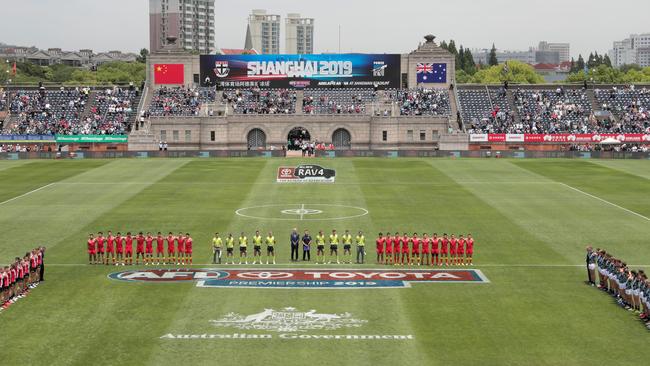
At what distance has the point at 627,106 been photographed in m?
118

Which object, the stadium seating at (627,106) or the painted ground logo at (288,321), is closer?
the painted ground logo at (288,321)

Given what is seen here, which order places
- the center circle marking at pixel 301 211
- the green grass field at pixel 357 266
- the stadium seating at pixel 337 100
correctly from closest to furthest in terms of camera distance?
the green grass field at pixel 357 266, the center circle marking at pixel 301 211, the stadium seating at pixel 337 100

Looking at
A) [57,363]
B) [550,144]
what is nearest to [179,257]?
[57,363]

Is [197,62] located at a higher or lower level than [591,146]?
higher

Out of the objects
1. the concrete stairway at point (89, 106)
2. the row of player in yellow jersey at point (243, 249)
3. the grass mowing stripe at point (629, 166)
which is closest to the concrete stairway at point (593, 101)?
the grass mowing stripe at point (629, 166)

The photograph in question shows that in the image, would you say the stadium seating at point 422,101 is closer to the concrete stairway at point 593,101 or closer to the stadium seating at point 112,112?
the concrete stairway at point 593,101

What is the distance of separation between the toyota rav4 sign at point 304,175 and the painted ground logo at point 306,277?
34.7 meters

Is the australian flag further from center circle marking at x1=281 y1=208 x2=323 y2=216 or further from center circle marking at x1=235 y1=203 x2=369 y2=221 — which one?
center circle marking at x1=281 y1=208 x2=323 y2=216

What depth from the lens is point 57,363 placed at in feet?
87.9

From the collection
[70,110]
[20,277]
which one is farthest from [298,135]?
[20,277]

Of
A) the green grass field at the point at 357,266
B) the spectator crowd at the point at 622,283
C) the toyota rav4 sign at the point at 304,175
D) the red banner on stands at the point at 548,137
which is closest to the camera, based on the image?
the green grass field at the point at 357,266

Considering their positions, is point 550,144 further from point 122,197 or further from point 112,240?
point 112,240

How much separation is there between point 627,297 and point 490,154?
2690 inches

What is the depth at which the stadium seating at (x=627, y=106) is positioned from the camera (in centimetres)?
11206
